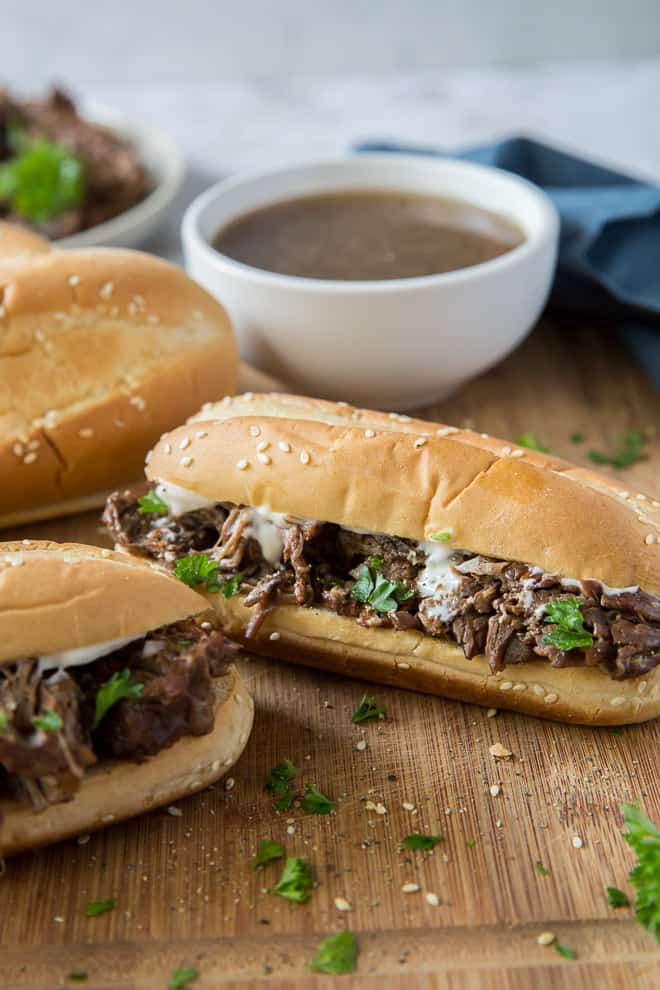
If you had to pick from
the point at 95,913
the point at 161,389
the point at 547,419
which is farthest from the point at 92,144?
the point at 95,913

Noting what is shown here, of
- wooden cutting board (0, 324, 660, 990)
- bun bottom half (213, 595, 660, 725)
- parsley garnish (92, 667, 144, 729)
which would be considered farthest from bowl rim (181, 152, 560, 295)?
parsley garnish (92, 667, 144, 729)

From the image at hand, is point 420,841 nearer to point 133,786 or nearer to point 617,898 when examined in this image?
point 617,898

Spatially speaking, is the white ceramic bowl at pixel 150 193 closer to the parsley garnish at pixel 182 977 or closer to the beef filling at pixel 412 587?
the beef filling at pixel 412 587

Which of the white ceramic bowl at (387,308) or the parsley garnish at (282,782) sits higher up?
the white ceramic bowl at (387,308)

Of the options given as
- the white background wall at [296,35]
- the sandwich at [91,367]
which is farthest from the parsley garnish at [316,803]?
the white background wall at [296,35]

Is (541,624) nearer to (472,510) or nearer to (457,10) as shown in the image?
(472,510)
